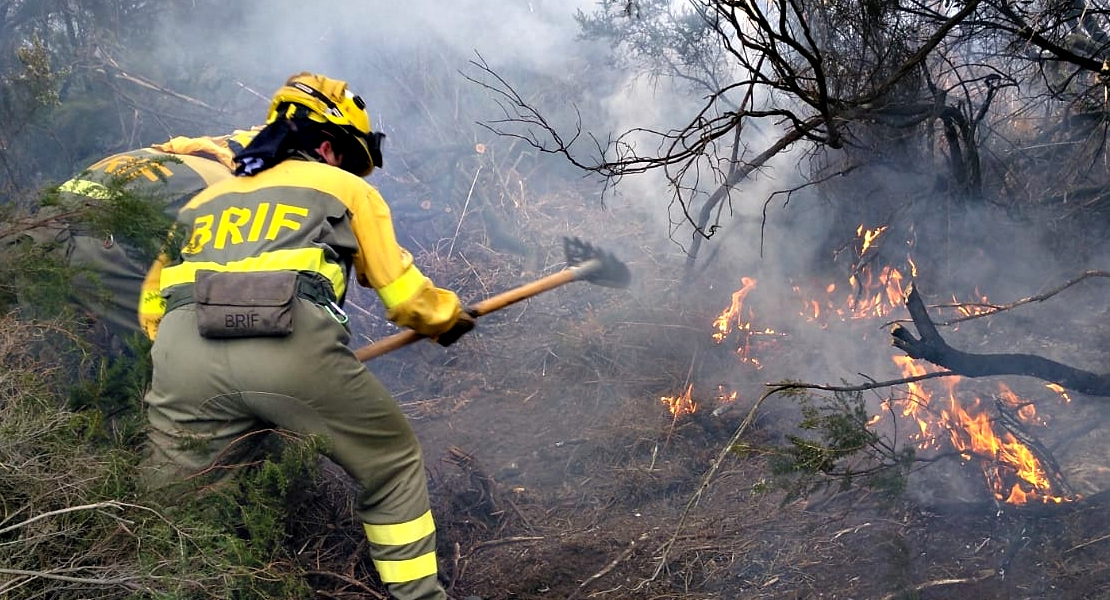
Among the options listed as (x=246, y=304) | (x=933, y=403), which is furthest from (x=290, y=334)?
(x=933, y=403)

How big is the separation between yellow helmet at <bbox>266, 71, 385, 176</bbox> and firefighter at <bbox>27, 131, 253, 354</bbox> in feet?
1.89

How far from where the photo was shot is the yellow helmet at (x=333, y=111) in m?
3.45

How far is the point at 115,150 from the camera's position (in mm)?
7805

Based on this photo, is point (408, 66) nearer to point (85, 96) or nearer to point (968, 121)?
point (85, 96)

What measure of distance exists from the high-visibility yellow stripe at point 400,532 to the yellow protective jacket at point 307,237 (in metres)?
0.81

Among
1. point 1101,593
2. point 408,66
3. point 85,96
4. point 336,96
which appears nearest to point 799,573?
point 1101,593

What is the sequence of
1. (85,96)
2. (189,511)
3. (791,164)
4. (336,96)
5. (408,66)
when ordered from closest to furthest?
(189,511), (336,96), (791,164), (85,96), (408,66)

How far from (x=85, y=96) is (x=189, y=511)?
725 centimetres

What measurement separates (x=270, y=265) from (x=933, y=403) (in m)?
4.21

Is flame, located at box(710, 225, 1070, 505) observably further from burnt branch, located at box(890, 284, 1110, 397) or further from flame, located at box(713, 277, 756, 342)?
burnt branch, located at box(890, 284, 1110, 397)

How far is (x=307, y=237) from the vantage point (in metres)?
3.03

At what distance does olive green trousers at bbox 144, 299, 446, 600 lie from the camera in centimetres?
290

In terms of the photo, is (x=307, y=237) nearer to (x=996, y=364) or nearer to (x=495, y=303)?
(x=495, y=303)

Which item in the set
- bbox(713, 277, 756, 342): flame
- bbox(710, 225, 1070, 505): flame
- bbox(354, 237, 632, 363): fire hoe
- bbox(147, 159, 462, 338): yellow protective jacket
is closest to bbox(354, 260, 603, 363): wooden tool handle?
bbox(354, 237, 632, 363): fire hoe
